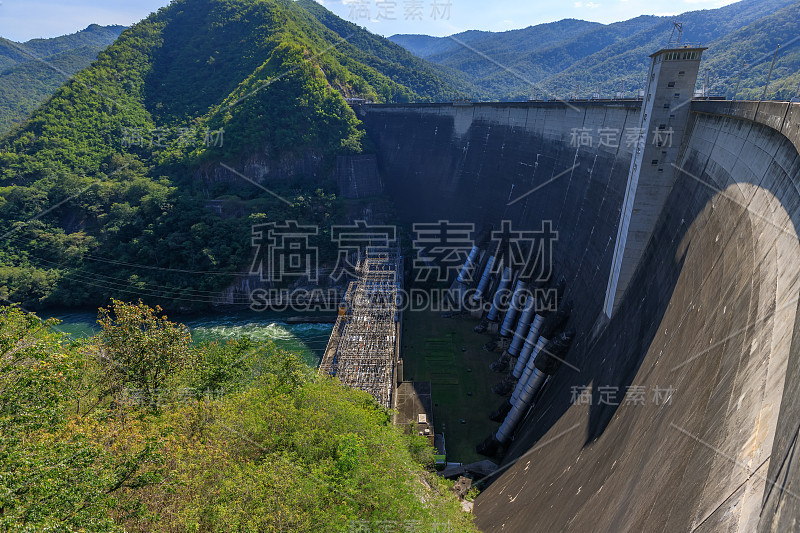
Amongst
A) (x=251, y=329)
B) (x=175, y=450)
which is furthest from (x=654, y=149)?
(x=251, y=329)

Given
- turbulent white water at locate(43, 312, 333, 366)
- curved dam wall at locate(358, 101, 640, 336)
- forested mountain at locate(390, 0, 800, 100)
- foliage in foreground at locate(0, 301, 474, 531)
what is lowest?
turbulent white water at locate(43, 312, 333, 366)

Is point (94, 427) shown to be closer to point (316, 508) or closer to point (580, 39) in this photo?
point (316, 508)

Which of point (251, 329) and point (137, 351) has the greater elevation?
point (137, 351)

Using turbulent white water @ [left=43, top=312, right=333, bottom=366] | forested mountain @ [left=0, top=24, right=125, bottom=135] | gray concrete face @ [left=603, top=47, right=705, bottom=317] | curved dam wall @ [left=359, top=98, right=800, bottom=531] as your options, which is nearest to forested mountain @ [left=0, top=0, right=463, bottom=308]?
turbulent white water @ [left=43, top=312, right=333, bottom=366]

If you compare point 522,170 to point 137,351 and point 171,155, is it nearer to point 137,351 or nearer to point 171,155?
point 137,351

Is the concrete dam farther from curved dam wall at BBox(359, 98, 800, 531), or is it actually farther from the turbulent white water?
the turbulent white water

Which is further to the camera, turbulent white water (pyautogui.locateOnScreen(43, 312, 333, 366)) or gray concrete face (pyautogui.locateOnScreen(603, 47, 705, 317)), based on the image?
turbulent white water (pyautogui.locateOnScreen(43, 312, 333, 366))
